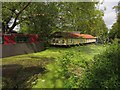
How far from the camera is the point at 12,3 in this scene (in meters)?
17.9

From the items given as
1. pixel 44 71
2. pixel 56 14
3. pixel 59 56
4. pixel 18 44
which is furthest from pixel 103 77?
pixel 56 14

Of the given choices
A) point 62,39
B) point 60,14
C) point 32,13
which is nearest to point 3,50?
point 32,13

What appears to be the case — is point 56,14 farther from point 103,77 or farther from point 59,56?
point 103,77

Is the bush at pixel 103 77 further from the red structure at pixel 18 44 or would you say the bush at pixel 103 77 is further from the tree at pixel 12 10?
the tree at pixel 12 10

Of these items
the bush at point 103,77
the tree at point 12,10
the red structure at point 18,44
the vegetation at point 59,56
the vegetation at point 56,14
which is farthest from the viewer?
the vegetation at point 56,14

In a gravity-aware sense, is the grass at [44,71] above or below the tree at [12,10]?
below

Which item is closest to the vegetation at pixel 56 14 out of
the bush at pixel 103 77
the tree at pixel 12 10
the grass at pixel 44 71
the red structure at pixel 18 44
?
the tree at pixel 12 10

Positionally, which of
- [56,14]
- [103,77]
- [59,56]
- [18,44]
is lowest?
[59,56]

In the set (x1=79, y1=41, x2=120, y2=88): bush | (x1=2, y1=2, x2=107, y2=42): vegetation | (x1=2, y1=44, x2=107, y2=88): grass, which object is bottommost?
(x1=2, y1=44, x2=107, y2=88): grass

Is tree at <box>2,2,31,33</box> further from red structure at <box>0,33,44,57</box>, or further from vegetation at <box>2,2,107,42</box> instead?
red structure at <box>0,33,44,57</box>

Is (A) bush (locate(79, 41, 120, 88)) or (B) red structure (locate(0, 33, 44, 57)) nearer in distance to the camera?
(A) bush (locate(79, 41, 120, 88))

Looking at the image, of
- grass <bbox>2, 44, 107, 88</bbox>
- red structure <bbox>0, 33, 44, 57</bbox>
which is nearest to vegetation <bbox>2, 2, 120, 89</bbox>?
grass <bbox>2, 44, 107, 88</bbox>

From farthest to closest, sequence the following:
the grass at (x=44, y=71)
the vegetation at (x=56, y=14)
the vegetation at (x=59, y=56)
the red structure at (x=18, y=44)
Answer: the vegetation at (x=56, y=14)
the red structure at (x=18, y=44)
the grass at (x=44, y=71)
the vegetation at (x=59, y=56)

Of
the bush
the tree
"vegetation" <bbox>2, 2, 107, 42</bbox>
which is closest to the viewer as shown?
the bush
